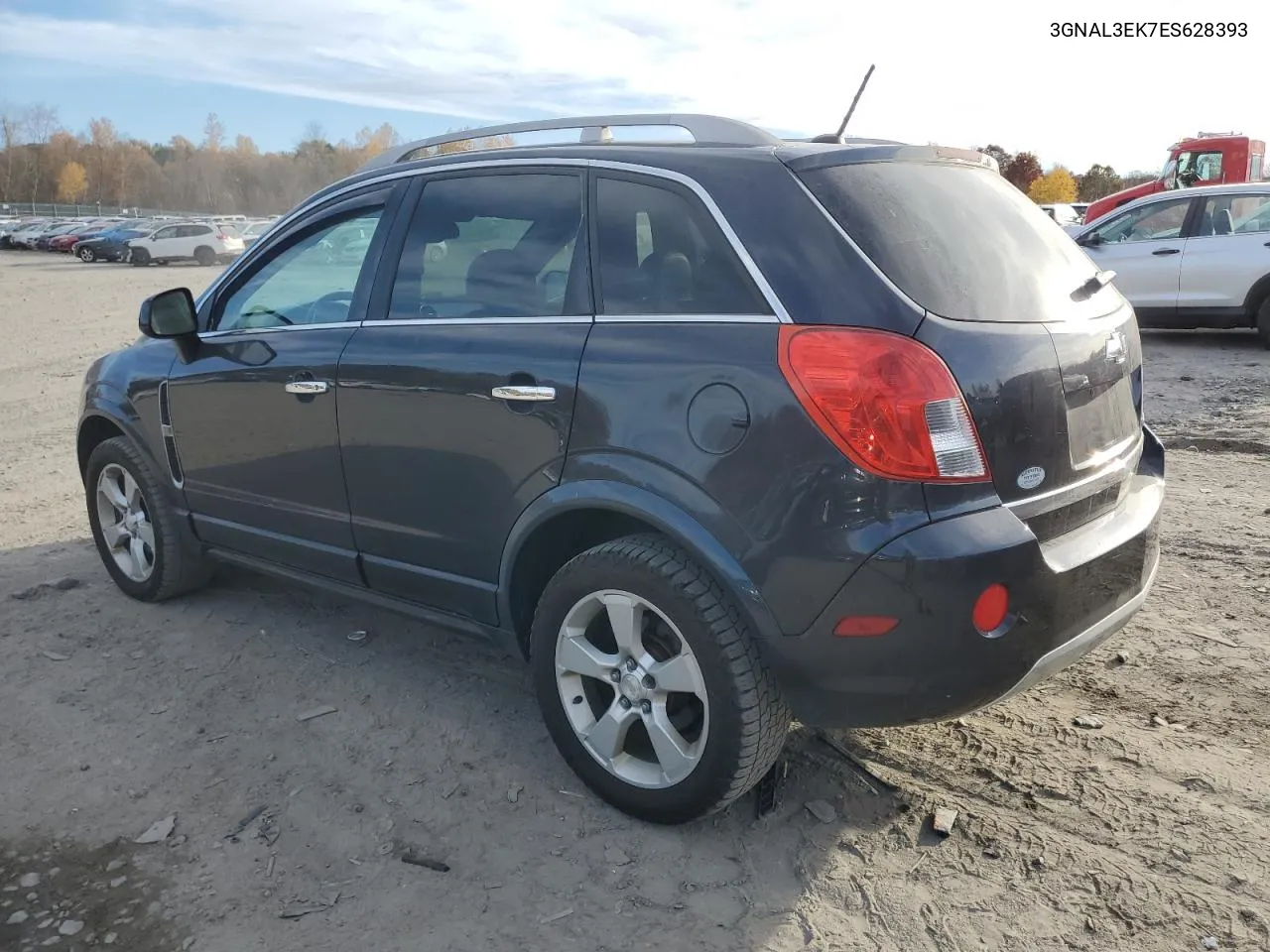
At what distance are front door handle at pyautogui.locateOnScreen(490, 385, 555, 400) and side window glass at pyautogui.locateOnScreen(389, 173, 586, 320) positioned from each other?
0.25 meters

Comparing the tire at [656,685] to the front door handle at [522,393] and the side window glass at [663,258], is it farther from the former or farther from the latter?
the side window glass at [663,258]

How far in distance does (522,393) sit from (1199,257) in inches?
421

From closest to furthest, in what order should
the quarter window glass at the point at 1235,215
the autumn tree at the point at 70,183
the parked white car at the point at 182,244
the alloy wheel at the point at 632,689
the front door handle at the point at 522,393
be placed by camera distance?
1. the alloy wheel at the point at 632,689
2. the front door handle at the point at 522,393
3. the quarter window glass at the point at 1235,215
4. the parked white car at the point at 182,244
5. the autumn tree at the point at 70,183

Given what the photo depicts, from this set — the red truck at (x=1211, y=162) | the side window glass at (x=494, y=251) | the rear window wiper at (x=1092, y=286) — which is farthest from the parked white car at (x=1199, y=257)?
the red truck at (x=1211, y=162)

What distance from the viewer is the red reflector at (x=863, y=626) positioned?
2580 mm

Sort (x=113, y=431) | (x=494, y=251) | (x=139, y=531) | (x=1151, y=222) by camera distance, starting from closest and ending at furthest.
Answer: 1. (x=494, y=251)
2. (x=139, y=531)
3. (x=113, y=431)
4. (x=1151, y=222)

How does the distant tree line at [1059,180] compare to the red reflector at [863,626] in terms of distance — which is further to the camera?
the distant tree line at [1059,180]

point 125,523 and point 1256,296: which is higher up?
point 1256,296

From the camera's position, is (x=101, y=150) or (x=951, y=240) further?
(x=101, y=150)

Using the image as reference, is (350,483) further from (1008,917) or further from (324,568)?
(1008,917)

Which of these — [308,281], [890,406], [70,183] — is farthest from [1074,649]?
[70,183]

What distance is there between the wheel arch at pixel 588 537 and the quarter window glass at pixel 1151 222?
10.8 meters

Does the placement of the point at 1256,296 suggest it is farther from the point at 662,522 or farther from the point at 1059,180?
the point at 1059,180

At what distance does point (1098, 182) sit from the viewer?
53.1 m
